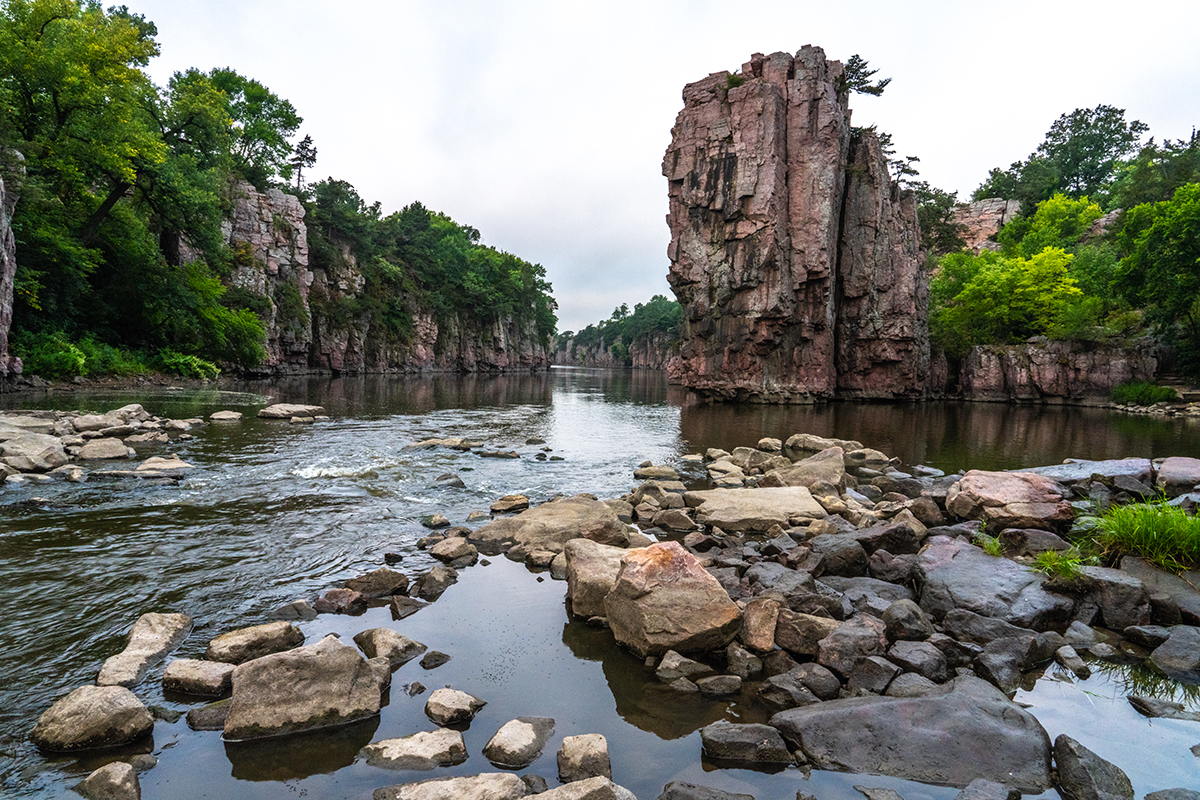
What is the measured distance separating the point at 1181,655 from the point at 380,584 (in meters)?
7.47

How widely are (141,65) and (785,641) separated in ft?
129

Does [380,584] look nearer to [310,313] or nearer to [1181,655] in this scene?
[1181,655]

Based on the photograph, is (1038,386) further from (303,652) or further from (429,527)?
(303,652)

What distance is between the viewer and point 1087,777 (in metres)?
3.23

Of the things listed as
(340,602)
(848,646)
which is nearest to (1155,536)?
(848,646)

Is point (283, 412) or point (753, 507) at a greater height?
point (283, 412)

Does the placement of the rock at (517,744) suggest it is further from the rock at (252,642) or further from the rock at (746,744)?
the rock at (252,642)

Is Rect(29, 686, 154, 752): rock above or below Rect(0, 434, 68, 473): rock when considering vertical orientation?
below

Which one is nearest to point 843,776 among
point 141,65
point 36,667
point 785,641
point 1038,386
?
point 785,641

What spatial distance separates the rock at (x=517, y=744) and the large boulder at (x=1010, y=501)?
7300 millimetres

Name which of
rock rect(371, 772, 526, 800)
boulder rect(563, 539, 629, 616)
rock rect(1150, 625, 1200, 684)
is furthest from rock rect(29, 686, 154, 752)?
rock rect(1150, 625, 1200, 684)

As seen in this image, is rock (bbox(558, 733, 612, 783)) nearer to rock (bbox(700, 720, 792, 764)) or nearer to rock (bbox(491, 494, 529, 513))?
rock (bbox(700, 720, 792, 764))

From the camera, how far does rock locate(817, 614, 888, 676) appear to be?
4.50 meters

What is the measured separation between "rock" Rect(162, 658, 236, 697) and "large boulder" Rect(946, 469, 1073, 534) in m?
9.19
